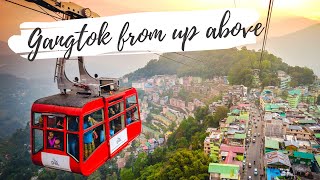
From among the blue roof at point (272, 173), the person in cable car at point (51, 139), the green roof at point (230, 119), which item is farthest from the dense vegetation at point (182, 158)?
the person in cable car at point (51, 139)

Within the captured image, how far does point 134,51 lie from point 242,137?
13.0 meters

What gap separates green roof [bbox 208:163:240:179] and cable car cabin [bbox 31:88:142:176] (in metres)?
9.16

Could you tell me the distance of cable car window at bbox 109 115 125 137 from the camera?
2.97 m

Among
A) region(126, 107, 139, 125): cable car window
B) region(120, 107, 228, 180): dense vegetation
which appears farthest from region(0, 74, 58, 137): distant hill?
region(126, 107, 139, 125): cable car window

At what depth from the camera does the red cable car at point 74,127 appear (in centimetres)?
245

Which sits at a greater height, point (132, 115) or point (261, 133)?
point (132, 115)

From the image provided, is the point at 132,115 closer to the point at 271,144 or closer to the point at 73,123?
the point at 73,123

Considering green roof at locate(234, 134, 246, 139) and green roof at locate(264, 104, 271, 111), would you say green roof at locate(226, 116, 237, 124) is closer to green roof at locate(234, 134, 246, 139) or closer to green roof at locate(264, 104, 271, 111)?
green roof at locate(234, 134, 246, 139)

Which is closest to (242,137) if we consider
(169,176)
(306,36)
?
(169,176)

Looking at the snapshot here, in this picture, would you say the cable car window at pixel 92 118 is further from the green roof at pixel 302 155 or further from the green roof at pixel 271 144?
the green roof at pixel 271 144

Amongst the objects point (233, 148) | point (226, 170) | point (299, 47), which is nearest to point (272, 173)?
point (226, 170)

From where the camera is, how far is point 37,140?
2645mm

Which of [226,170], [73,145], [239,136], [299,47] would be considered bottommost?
[226,170]

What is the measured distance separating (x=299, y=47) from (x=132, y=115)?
273ft
